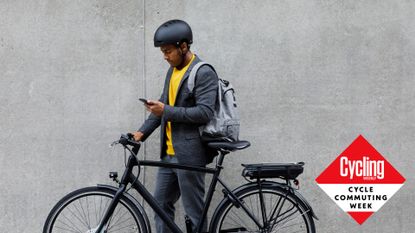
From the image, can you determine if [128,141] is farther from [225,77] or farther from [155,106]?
[225,77]

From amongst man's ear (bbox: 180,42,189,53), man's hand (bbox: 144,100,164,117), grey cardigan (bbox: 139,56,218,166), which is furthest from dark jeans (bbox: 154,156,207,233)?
man's ear (bbox: 180,42,189,53)

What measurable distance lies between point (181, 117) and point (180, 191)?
668mm

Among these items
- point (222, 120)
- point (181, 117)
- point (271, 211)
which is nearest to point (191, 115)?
point (181, 117)

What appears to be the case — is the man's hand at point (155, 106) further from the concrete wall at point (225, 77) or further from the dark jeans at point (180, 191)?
the concrete wall at point (225, 77)

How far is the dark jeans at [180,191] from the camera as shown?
4.80 m

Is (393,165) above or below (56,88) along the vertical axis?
below

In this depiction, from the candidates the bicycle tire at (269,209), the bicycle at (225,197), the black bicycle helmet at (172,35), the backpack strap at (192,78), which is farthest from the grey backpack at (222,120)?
the bicycle tire at (269,209)

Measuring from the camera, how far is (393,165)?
18.5 ft

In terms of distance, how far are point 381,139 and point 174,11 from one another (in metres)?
2.17

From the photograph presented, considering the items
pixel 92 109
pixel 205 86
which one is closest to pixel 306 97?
pixel 205 86

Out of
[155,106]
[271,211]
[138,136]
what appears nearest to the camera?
[155,106]

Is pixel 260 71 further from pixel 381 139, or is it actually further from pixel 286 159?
pixel 381 139

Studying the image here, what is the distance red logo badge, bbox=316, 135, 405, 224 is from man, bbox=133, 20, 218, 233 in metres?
1.39

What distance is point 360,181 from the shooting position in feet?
18.7
